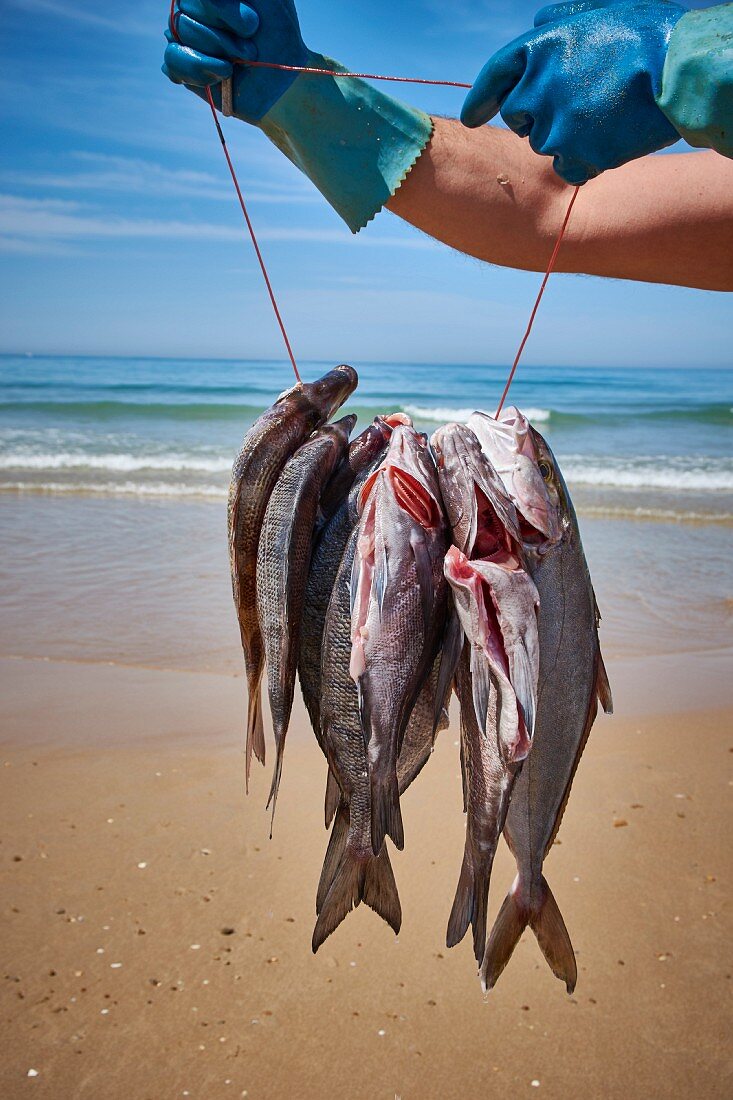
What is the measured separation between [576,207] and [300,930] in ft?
9.02

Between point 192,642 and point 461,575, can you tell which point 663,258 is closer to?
point 461,575

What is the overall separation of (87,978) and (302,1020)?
774 mm

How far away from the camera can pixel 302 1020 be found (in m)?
2.95

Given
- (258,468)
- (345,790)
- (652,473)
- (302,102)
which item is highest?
(302,102)

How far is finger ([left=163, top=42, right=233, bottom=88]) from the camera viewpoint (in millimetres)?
2141

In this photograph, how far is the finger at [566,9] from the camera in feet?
6.67

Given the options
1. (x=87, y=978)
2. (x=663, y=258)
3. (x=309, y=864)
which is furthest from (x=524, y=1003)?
(x=663, y=258)

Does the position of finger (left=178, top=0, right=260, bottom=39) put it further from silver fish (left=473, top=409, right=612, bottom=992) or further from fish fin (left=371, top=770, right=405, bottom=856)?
fish fin (left=371, top=770, right=405, bottom=856)

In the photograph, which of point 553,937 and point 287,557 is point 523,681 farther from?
point 553,937

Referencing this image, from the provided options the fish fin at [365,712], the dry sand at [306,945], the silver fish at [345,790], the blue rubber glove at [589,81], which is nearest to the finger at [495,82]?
the blue rubber glove at [589,81]

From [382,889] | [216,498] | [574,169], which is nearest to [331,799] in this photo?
[382,889]

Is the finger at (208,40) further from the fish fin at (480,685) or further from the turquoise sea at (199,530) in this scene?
the turquoise sea at (199,530)

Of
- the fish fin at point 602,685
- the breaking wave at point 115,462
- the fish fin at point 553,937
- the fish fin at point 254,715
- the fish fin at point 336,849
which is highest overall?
the fish fin at point 602,685

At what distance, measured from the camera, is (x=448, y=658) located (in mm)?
1823
